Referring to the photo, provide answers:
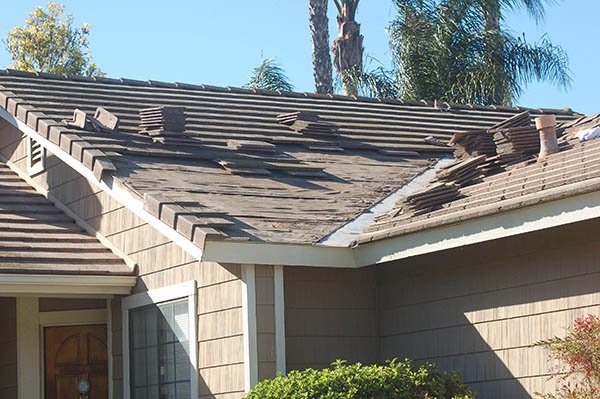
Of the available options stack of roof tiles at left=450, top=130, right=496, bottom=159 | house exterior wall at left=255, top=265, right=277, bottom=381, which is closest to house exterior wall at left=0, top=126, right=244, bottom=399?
house exterior wall at left=255, top=265, right=277, bottom=381

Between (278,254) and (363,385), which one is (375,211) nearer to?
(278,254)

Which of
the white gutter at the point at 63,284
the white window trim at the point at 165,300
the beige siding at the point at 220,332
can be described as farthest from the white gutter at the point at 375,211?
the white gutter at the point at 63,284

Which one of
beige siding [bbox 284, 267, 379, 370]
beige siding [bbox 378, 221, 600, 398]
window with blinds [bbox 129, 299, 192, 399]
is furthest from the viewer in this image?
window with blinds [bbox 129, 299, 192, 399]

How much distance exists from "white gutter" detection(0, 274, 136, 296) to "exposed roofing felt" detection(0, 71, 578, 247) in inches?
41.4

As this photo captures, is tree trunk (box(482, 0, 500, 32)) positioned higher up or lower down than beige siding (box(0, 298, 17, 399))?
higher up

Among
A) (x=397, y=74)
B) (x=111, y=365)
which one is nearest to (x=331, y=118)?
(x=111, y=365)

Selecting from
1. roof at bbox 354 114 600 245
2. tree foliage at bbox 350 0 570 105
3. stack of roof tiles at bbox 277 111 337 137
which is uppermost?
tree foliage at bbox 350 0 570 105

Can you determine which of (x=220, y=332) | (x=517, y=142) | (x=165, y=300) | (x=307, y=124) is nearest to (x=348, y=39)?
(x=307, y=124)

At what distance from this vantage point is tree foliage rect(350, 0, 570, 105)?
952 inches

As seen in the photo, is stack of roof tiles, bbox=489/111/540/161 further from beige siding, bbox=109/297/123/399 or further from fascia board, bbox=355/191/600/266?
beige siding, bbox=109/297/123/399

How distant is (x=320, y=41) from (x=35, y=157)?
14.9m

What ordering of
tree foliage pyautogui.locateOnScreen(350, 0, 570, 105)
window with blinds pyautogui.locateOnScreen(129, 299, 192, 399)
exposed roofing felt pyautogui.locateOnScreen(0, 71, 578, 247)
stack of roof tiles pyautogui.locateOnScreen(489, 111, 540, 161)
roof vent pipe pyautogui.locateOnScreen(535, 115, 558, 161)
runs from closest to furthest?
exposed roofing felt pyautogui.locateOnScreen(0, 71, 578, 247) → window with blinds pyautogui.locateOnScreen(129, 299, 192, 399) → roof vent pipe pyautogui.locateOnScreen(535, 115, 558, 161) → stack of roof tiles pyautogui.locateOnScreen(489, 111, 540, 161) → tree foliage pyautogui.locateOnScreen(350, 0, 570, 105)

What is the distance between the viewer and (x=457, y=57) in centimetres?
2445

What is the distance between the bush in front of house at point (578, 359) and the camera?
716cm
